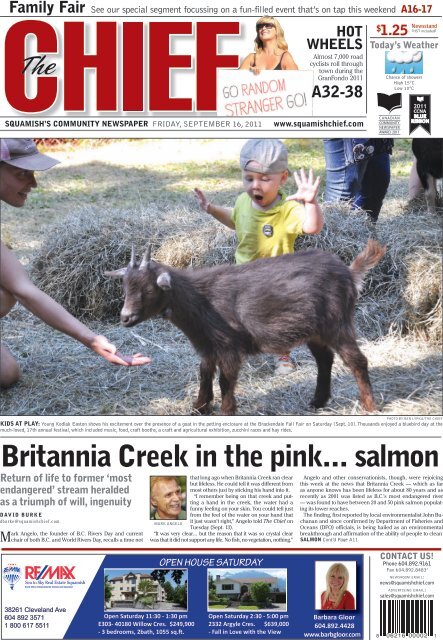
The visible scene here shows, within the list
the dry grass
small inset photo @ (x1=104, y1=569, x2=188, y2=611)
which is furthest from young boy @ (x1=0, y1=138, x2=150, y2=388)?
small inset photo @ (x1=104, y1=569, x2=188, y2=611)

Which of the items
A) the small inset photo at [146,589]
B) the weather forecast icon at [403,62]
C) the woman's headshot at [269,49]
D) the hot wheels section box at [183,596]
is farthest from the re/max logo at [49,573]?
the weather forecast icon at [403,62]

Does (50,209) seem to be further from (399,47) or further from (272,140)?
(399,47)

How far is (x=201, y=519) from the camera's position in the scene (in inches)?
136

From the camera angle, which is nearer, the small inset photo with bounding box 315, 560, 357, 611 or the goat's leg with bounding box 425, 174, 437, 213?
the small inset photo with bounding box 315, 560, 357, 611

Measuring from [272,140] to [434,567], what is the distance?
79.8 inches

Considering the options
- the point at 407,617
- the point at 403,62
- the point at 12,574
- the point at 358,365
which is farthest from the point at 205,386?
the point at 403,62

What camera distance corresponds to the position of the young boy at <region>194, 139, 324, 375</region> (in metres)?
3.84

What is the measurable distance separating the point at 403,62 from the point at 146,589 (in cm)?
256

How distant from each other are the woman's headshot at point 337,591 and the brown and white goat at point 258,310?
722 millimetres

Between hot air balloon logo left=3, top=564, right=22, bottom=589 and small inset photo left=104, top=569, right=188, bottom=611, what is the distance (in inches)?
14.4

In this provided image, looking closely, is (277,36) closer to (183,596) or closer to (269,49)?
(269,49)

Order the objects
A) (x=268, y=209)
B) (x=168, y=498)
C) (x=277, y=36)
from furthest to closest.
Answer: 1. (x=268, y=209)
2. (x=277, y=36)
3. (x=168, y=498)

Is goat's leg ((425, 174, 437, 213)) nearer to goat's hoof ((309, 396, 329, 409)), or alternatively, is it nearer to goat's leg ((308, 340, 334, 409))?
goat's leg ((308, 340, 334, 409))

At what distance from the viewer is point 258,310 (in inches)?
148
